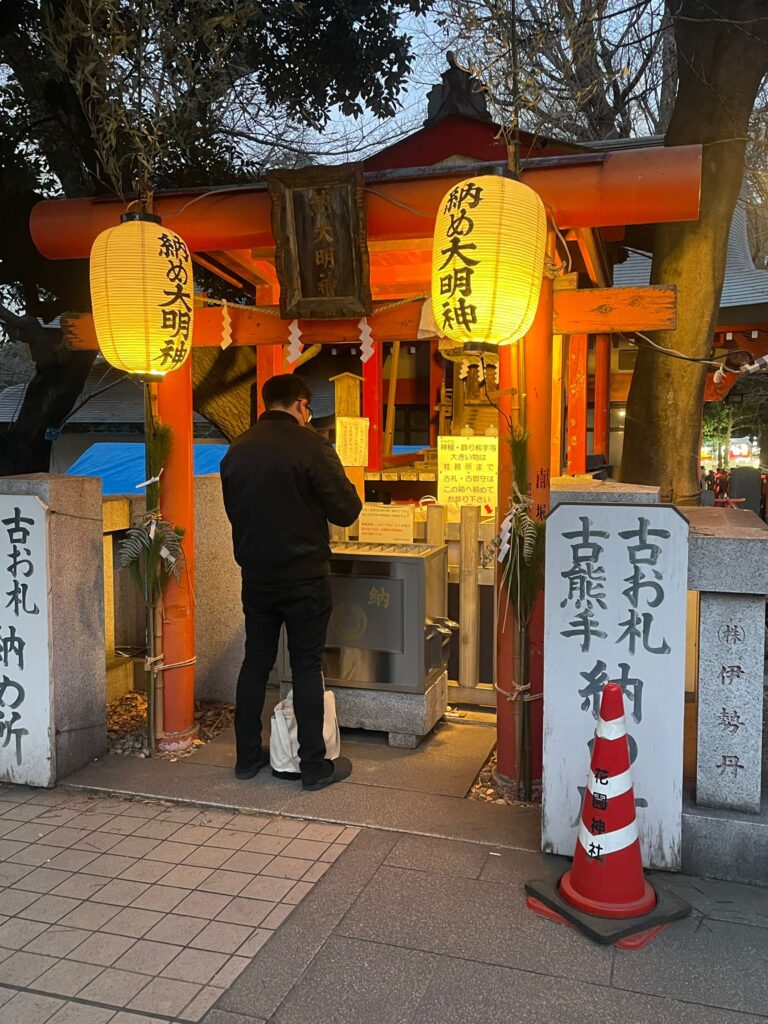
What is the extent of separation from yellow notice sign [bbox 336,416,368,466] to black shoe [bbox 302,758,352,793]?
3121 millimetres

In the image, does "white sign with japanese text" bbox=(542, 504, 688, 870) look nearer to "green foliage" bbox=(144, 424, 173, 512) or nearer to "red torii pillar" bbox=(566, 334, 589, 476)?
"green foliage" bbox=(144, 424, 173, 512)

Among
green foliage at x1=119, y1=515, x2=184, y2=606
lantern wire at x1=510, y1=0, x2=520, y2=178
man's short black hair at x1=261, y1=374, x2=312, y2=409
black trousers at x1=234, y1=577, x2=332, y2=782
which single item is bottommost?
black trousers at x1=234, y1=577, x2=332, y2=782

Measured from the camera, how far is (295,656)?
178 inches

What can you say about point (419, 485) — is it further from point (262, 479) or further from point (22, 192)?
point (262, 479)

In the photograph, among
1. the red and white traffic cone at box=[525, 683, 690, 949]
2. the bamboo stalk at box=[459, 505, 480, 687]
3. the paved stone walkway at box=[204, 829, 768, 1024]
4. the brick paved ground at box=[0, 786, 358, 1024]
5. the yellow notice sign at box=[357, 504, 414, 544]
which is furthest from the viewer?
the yellow notice sign at box=[357, 504, 414, 544]

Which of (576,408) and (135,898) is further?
(576,408)

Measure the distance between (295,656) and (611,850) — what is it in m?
2.08

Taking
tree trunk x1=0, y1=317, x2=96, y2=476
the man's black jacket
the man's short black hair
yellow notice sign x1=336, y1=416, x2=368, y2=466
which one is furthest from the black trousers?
tree trunk x1=0, y1=317, x2=96, y2=476

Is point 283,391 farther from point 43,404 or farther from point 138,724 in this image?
point 43,404

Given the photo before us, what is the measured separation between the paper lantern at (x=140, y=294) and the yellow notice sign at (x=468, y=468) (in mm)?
3240

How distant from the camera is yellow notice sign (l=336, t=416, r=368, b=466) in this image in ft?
23.4

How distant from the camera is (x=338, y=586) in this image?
5316mm

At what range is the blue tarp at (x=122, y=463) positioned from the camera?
50.7ft

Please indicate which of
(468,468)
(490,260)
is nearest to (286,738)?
(490,260)
